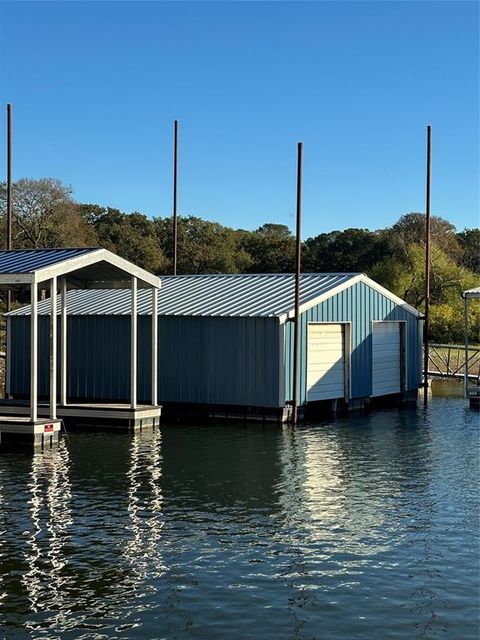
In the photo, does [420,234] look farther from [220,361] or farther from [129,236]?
[220,361]

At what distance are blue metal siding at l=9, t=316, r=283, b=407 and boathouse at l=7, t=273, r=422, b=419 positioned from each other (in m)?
0.03

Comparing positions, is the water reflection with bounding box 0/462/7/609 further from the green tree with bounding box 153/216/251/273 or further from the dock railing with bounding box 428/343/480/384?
the green tree with bounding box 153/216/251/273

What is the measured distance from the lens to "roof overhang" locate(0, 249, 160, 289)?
21.4 metres

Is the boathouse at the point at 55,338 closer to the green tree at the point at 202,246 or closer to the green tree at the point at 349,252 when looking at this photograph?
the green tree at the point at 202,246

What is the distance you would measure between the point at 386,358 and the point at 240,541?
18981 millimetres

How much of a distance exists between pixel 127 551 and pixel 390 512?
4273mm

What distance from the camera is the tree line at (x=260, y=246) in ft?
187

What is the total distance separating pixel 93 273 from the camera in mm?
25766

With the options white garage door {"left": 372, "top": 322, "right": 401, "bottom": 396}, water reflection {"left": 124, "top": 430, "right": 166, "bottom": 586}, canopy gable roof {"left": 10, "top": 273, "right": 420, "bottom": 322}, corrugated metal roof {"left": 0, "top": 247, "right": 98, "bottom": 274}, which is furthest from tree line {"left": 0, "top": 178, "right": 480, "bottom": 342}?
water reflection {"left": 124, "top": 430, "right": 166, "bottom": 586}

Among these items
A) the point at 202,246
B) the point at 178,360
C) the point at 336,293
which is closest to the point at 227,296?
the point at 178,360

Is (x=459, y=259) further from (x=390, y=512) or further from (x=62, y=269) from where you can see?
(x=390, y=512)

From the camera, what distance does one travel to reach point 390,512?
14625 millimetres

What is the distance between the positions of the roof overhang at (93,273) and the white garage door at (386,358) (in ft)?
27.5

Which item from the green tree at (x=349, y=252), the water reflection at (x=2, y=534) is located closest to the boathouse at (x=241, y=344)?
the water reflection at (x=2, y=534)
